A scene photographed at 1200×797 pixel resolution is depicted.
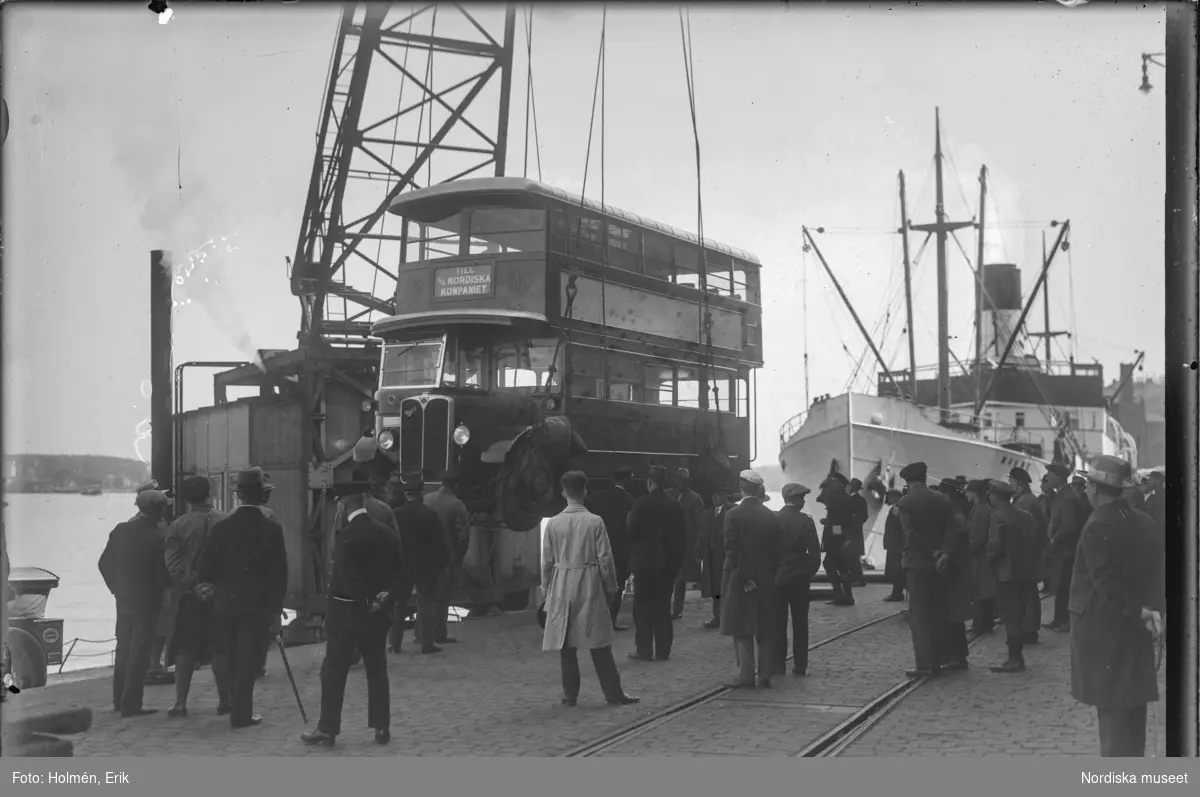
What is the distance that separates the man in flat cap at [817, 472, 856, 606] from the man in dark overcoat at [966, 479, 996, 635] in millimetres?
2180

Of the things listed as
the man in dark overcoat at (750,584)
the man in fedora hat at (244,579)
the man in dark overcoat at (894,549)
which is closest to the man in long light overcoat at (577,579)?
the man in dark overcoat at (750,584)

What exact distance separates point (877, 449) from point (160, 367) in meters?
11.2

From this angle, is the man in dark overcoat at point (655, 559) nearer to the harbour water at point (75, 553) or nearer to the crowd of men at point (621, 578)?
the crowd of men at point (621, 578)

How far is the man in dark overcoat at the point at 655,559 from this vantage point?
10.1m

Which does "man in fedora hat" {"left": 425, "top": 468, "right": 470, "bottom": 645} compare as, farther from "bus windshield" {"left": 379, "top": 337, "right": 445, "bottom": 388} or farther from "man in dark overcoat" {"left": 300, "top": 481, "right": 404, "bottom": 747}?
"man in dark overcoat" {"left": 300, "top": 481, "right": 404, "bottom": 747}

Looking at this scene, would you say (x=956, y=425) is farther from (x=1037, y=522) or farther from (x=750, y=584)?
(x=750, y=584)

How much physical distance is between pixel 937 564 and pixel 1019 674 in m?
1.18

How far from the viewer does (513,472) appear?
501 inches

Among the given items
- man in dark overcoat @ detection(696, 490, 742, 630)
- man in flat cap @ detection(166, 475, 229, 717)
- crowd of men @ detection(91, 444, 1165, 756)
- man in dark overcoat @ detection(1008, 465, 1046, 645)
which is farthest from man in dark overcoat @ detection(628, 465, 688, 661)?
man in flat cap @ detection(166, 475, 229, 717)

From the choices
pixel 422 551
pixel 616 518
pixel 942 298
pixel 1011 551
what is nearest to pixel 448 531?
pixel 422 551

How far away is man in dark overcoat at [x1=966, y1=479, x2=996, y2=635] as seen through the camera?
10875 millimetres

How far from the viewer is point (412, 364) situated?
13461mm

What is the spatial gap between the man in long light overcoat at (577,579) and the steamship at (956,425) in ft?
27.9

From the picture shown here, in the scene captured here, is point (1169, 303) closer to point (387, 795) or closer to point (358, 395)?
point (387, 795)
